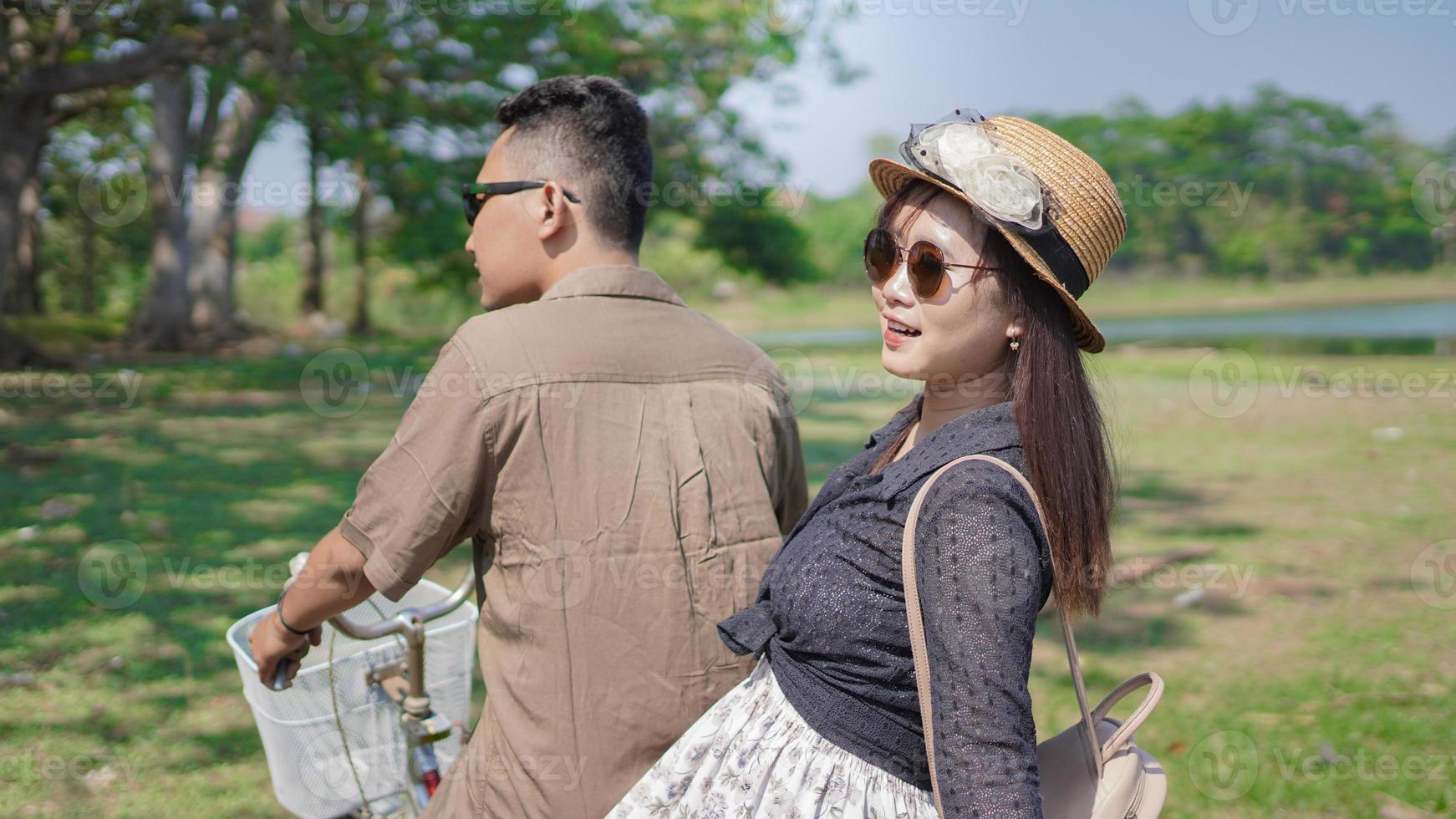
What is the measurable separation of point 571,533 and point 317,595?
1.39 ft

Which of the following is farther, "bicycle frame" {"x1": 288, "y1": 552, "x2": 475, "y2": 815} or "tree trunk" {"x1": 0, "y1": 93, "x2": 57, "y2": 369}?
"tree trunk" {"x1": 0, "y1": 93, "x2": 57, "y2": 369}

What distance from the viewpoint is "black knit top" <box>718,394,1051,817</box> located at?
123 centimetres

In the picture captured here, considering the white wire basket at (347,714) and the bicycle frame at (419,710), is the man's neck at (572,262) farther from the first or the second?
the white wire basket at (347,714)


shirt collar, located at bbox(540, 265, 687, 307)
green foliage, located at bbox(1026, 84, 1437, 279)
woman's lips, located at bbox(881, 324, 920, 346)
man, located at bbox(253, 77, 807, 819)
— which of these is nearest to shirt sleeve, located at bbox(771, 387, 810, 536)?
man, located at bbox(253, 77, 807, 819)

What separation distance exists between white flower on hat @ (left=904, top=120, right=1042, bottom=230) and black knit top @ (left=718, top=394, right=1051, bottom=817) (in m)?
0.26

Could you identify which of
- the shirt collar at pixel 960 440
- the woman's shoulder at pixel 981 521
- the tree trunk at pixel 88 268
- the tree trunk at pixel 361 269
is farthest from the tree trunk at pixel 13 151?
the tree trunk at pixel 88 268

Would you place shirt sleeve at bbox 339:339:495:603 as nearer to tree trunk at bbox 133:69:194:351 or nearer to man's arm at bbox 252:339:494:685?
man's arm at bbox 252:339:494:685

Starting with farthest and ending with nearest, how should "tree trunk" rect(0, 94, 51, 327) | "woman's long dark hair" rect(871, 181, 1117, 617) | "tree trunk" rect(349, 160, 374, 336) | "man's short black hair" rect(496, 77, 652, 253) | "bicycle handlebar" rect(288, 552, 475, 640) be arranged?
"tree trunk" rect(349, 160, 374, 336) → "tree trunk" rect(0, 94, 51, 327) → "man's short black hair" rect(496, 77, 652, 253) → "bicycle handlebar" rect(288, 552, 475, 640) → "woman's long dark hair" rect(871, 181, 1117, 617)

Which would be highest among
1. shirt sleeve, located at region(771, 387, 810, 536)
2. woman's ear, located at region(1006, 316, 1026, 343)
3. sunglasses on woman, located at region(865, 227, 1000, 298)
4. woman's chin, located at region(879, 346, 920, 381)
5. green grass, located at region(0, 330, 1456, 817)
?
sunglasses on woman, located at region(865, 227, 1000, 298)

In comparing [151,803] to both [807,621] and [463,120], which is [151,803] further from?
[463,120]

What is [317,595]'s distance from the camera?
1736mm

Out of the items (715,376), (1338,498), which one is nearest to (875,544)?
(715,376)

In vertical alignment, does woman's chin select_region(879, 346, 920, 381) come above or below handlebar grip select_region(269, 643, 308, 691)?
above

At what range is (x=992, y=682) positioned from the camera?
1.22 meters
